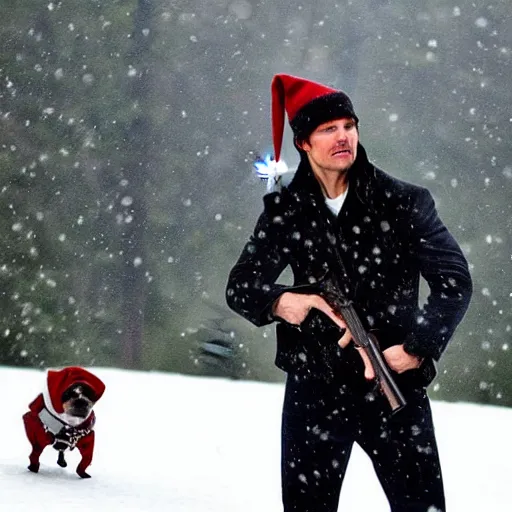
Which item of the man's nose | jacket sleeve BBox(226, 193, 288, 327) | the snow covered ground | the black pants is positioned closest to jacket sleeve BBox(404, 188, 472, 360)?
the black pants

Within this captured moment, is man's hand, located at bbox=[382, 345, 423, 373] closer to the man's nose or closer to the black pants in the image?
the black pants

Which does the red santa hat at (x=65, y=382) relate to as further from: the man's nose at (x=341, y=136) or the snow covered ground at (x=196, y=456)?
the man's nose at (x=341, y=136)

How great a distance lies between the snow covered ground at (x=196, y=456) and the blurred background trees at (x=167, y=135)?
1.80m

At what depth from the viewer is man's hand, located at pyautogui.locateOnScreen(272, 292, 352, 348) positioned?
305 cm

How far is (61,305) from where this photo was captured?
11984 millimetres

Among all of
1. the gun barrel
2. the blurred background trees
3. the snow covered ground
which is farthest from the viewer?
the blurred background trees

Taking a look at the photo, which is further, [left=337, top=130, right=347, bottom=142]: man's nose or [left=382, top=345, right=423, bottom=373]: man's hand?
[left=337, top=130, right=347, bottom=142]: man's nose

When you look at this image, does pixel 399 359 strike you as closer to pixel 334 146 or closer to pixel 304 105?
pixel 334 146

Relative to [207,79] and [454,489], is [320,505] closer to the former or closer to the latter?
[454,489]

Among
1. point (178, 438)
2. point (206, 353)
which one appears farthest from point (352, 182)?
point (206, 353)

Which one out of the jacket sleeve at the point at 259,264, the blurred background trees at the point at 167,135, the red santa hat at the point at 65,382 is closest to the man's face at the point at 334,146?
the jacket sleeve at the point at 259,264

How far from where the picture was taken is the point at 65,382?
463 centimetres

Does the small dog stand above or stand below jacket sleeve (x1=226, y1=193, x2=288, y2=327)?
below

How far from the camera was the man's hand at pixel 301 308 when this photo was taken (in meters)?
3.05
